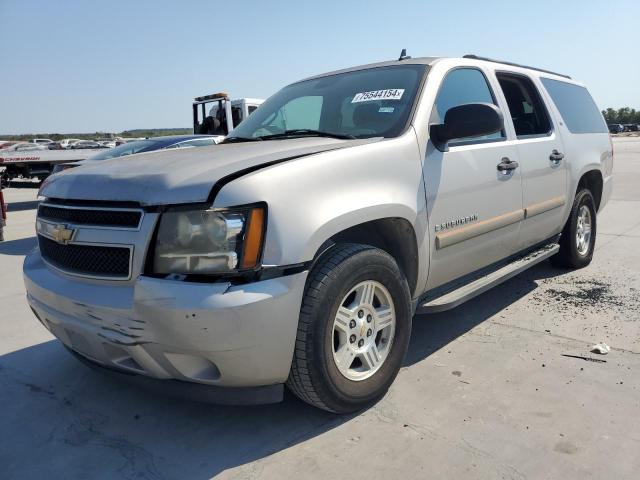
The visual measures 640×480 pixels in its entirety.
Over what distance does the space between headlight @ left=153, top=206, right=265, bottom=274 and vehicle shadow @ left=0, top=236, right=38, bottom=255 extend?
6.00 metres

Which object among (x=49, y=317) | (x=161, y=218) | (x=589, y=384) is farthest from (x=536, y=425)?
(x=49, y=317)

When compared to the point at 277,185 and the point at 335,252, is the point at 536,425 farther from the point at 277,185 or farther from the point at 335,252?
the point at 277,185

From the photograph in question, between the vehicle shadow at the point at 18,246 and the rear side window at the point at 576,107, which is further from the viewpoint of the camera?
the vehicle shadow at the point at 18,246

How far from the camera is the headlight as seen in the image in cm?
213

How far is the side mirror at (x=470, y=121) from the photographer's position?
2.88 m

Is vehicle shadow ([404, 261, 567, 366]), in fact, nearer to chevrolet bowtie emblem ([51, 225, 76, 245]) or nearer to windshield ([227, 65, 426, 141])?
windshield ([227, 65, 426, 141])

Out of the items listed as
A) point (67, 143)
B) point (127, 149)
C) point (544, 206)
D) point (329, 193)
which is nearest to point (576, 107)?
point (544, 206)

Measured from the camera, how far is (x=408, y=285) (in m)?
2.91

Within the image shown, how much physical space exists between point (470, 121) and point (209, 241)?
1.62 metres

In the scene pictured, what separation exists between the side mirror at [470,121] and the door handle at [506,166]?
1.79ft

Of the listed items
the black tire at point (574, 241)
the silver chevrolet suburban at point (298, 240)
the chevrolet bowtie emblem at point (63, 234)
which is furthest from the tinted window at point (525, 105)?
the chevrolet bowtie emblem at point (63, 234)

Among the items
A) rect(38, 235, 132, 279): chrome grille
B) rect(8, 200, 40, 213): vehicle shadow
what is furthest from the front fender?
rect(8, 200, 40, 213): vehicle shadow

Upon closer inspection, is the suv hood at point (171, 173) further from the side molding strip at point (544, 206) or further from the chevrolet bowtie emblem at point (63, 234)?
the side molding strip at point (544, 206)

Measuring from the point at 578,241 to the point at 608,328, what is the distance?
163 centimetres
